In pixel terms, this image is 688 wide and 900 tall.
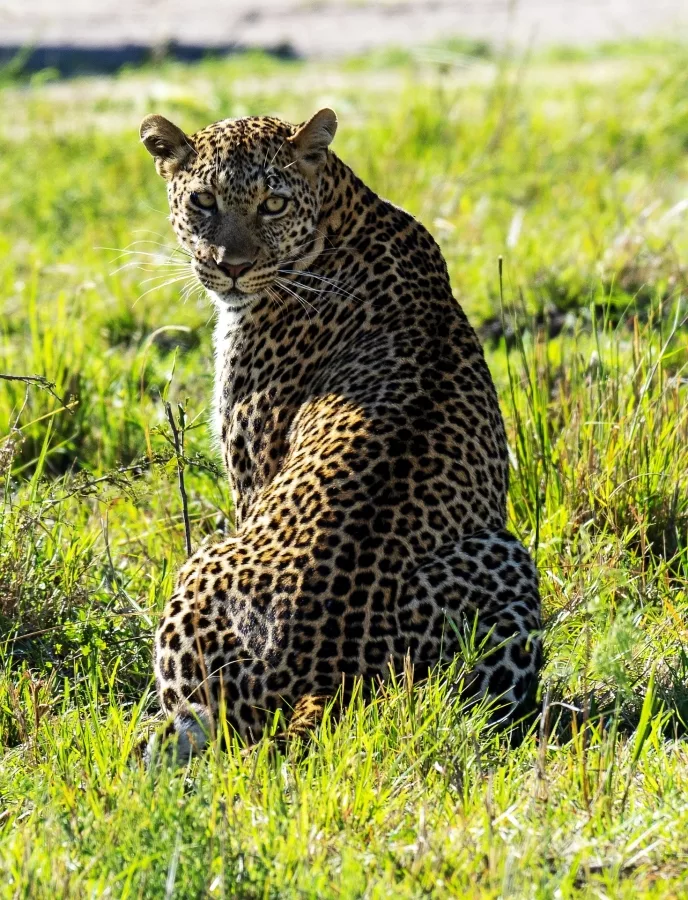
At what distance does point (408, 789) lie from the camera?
389 centimetres

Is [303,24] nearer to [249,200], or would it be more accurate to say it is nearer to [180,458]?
[249,200]

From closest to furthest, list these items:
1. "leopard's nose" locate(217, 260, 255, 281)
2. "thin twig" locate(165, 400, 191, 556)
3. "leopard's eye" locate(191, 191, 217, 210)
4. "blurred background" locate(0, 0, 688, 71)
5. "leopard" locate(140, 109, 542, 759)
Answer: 1. "leopard" locate(140, 109, 542, 759)
2. "thin twig" locate(165, 400, 191, 556)
3. "leopard's nose" locate(217, 260, 255, 281)
4. "leopard's eye" locate(191, 191, 217, 210)
5. "blurred background" locate(0, 0, 688, 71)

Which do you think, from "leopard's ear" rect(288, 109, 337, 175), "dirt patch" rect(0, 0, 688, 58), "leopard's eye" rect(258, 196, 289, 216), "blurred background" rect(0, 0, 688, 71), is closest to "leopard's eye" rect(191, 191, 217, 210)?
"leopard's eye" rect(258, 196, 289, 216)

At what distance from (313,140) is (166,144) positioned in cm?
56

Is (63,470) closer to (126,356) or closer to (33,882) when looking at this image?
(126,356)

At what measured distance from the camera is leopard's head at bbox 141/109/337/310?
5.15 meters

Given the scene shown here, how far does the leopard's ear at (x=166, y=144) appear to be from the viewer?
5.33m

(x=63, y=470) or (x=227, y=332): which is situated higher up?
(x=227, y=332)

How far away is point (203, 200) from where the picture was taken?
5.23 metres

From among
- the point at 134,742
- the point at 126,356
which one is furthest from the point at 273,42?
the point at 134,742

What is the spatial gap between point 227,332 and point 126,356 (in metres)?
1.98

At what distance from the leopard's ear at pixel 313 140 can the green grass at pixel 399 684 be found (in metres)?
0.78

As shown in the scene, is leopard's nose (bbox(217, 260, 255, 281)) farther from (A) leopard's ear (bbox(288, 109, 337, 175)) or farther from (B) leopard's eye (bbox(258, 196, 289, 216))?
(A) leopard's ear (bbox(288, 109, 337, 175))

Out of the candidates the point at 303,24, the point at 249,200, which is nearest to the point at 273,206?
the point at 249,200
